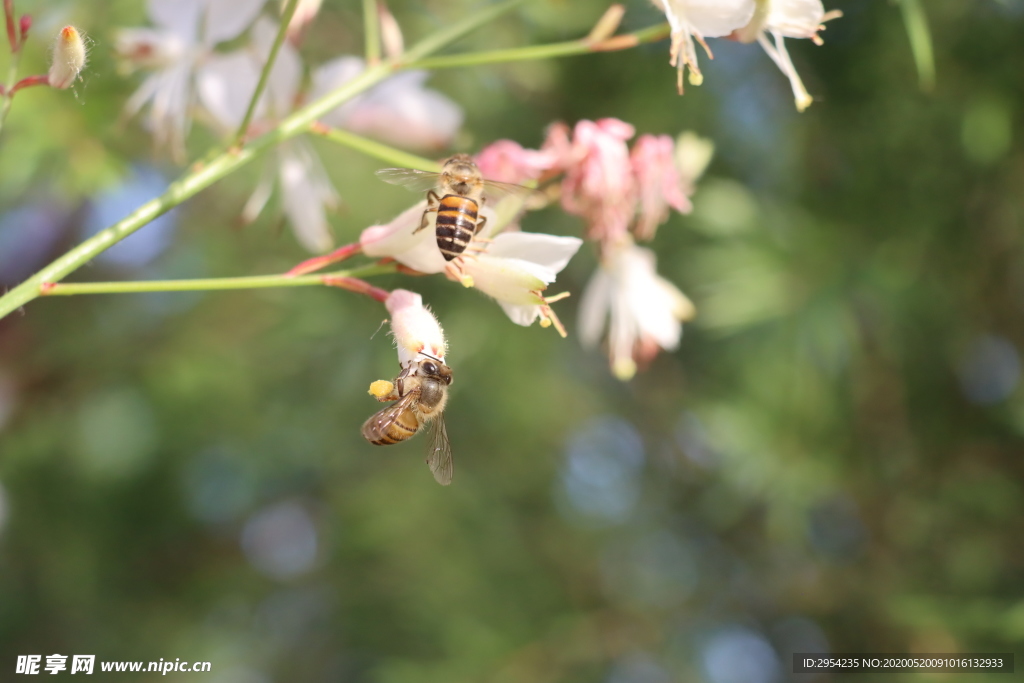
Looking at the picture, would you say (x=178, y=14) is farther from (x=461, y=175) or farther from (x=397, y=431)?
(x=397, y=431)

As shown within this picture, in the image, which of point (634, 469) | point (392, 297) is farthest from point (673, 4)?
point (634, 469)

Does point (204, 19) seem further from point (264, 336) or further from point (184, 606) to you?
point (184, 606)

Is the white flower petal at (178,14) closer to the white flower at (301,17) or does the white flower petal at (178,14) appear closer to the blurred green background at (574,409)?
the white flower at (301,17)

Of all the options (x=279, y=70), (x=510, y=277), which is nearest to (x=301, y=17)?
(x=279, y=70)

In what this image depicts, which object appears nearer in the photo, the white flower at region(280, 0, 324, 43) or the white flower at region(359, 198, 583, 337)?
the white flower at region(359, 198, 583, 337)

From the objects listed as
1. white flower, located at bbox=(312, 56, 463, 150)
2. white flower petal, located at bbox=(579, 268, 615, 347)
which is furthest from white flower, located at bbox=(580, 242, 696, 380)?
white flower, located at bbox=(312, 56, 463, 150)

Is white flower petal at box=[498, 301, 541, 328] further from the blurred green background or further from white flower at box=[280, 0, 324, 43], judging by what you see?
the blurred green background
